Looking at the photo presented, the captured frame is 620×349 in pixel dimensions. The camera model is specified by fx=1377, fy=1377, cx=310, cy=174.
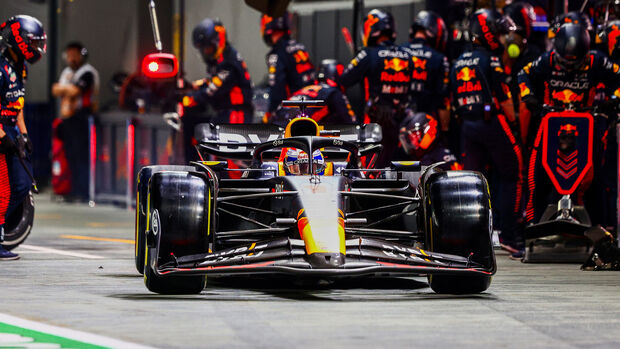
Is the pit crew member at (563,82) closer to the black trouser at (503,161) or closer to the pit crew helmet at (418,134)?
the black trouser at (503,161)

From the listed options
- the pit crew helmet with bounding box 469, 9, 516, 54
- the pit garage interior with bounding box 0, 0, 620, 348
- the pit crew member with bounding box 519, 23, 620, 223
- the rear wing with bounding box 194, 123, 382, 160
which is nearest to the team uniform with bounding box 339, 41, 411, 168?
the pit garage interior with bounding box 0, 0, 620, 348

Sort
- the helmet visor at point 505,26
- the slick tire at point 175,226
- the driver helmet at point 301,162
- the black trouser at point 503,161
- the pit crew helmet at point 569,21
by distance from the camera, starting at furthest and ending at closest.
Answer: the helmet visor at point 505,26 → the black trouser at point 503,161 → the pit crew helmet at point 569,21 → the driver helmet at point 301,162 → the slick tire at point 175,226

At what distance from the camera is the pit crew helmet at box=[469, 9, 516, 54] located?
13336 millimetres

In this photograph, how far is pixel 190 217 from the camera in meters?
8.66

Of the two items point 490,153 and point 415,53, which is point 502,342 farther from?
point 415,53

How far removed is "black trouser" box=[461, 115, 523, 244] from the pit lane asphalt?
1.74 meters

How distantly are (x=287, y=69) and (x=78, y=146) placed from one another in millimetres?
5921

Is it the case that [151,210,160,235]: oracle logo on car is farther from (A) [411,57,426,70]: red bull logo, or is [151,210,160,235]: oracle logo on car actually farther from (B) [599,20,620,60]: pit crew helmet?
(A) [411,57,426,70]: red bull logo

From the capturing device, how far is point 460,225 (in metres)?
8.90

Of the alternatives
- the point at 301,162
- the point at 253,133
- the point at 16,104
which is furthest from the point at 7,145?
the point at 301,162

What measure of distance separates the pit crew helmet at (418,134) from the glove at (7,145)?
4100 mm

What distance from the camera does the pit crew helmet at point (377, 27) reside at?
14.9 metres

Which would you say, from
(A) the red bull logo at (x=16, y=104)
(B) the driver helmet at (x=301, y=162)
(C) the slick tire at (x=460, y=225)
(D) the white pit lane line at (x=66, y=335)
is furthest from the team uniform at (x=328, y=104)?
(D) the white pit lane line at (x=66, y=335)

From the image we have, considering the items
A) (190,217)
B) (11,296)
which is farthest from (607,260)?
(11,296)
